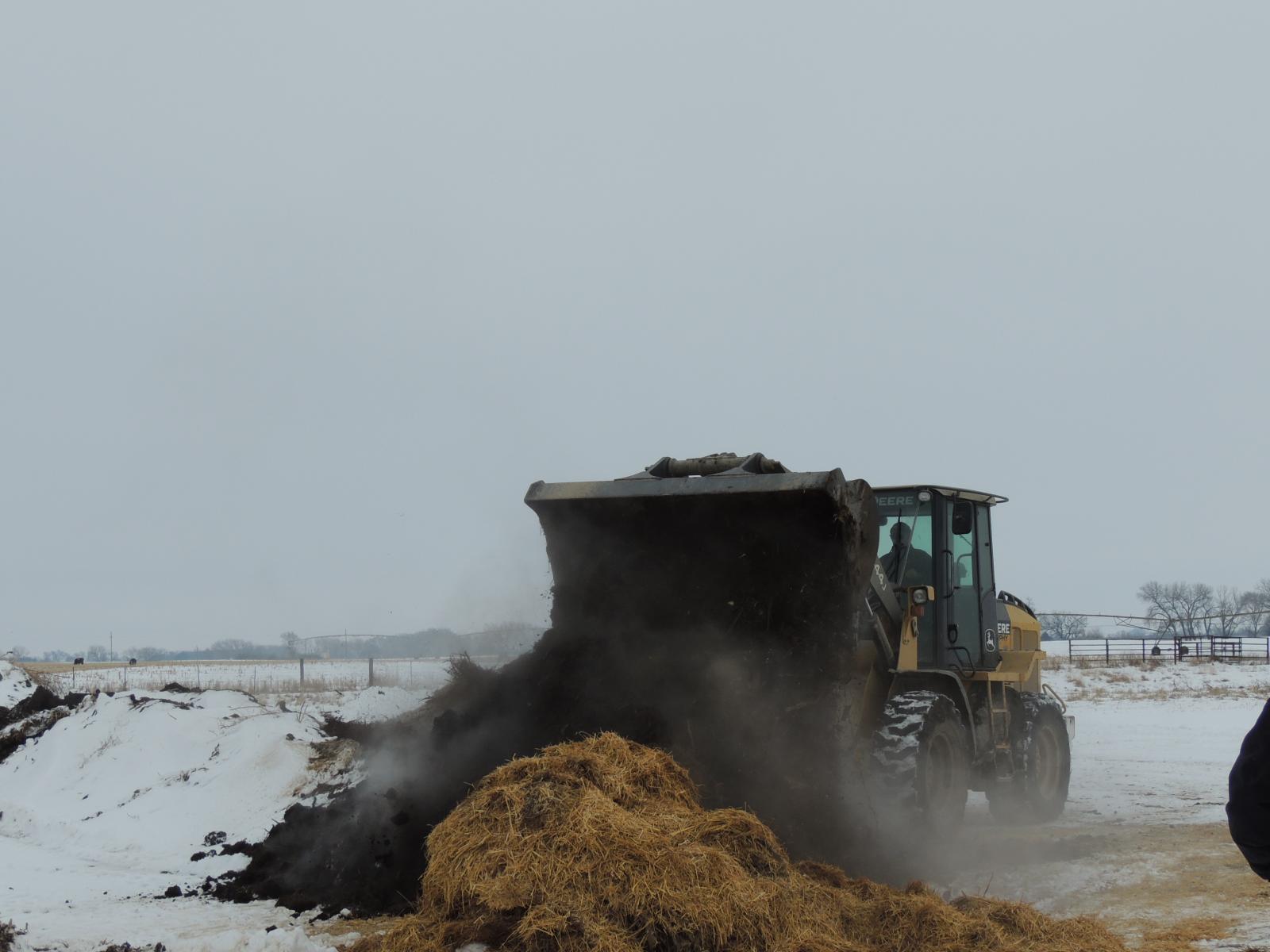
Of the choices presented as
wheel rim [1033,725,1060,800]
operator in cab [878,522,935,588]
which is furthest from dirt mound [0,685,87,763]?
wheel rim [1033,725,1060,800]

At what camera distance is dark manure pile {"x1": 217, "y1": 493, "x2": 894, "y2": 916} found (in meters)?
7.28

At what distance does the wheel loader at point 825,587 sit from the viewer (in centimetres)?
777

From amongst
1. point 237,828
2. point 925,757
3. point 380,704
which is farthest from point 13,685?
point 925,757

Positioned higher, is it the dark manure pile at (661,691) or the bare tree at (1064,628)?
the dark manure pile at (661,691)

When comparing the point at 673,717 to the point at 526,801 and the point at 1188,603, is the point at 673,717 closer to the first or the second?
→ the point at 526,801

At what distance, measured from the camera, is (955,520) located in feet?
32.7

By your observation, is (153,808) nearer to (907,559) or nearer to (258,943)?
(258,943)

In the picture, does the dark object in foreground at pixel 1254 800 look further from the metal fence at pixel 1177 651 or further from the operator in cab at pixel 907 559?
the metal fence at pixel 1177 651

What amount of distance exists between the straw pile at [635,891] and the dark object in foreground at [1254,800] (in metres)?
3.28

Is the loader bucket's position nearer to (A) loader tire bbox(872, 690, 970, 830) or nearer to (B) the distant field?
(A) loader tire bbox(872, 690, 970, 830)

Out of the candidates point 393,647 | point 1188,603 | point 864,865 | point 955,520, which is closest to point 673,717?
point 864,865

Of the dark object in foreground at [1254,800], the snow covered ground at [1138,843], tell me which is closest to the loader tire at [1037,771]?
the snow covered ground at [1138,843]

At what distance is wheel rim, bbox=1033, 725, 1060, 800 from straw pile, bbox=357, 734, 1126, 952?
5.42 meters

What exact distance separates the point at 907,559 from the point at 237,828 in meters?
6.67
